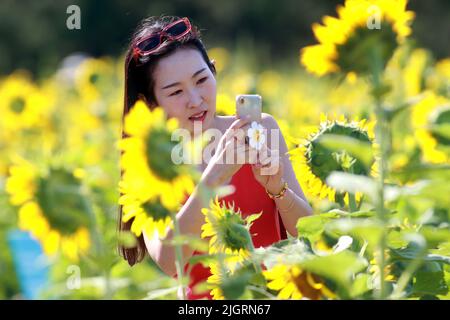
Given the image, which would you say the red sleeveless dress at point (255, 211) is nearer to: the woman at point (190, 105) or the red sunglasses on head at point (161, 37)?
the woman at point (190, 105)

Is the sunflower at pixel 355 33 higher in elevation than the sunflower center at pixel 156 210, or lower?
higher

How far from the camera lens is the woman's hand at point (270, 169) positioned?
5.25 feet

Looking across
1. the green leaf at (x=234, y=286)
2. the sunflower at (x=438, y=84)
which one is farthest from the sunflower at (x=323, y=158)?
the sunflower at (x=438, y=84)

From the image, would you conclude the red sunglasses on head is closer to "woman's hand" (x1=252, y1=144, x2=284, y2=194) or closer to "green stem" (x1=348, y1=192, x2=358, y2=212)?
"woman's hand" (x1=252, y1=144, x2=284, y2=194)

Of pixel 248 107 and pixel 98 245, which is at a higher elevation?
pixel 248 107

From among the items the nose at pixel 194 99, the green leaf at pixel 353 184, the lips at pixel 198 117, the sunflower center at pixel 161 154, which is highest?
the nose at pixel 194 99

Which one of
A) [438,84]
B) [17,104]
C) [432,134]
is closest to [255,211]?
[432,134]

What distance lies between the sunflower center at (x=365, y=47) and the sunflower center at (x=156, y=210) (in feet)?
0.85

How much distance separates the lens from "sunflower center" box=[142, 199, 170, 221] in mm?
1346

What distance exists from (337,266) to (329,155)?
1.59 ft

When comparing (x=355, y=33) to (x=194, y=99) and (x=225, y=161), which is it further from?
(x=194, y=99)

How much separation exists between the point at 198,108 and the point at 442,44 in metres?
8.02

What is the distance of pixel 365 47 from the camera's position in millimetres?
1301
